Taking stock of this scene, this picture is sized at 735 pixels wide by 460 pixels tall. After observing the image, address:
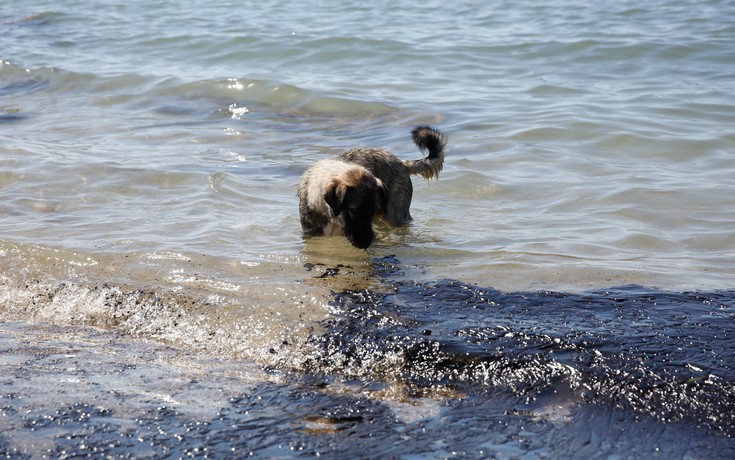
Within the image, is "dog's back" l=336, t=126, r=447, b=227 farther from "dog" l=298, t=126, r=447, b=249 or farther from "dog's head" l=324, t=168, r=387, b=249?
"dog's head" l=324, t=168, r=387, b=249

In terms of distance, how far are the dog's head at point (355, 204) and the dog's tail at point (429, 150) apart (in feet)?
4.44

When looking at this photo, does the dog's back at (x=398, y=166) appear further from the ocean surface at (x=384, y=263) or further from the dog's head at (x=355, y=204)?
the dog's head at (x=355, y=204)

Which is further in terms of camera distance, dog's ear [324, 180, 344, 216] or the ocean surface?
dog's ear [324, 180, 344, 216]

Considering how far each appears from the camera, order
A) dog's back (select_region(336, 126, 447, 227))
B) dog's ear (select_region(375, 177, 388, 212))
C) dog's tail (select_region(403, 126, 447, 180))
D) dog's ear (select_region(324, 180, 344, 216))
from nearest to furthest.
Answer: dog's ear (select_region(324, 180, 344, 216)) < dog's ear (select_region(375, 177, 388, 212)) < dog's back (select_region(336, 126, 447, 227)) < dog's tail (select_region(403, 126, 447, 180))

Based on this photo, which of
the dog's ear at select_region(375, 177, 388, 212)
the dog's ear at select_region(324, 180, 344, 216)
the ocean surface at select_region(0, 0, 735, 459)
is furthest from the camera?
the dog's ear at select_region(375, 177, 388, 212)

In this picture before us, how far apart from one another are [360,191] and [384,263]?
76cm

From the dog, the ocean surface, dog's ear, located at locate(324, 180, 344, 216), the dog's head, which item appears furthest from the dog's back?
dog's ear, located at locate(324, 180, 344, 216)

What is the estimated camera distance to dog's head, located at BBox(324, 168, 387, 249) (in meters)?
7.59

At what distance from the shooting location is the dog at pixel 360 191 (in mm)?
7629

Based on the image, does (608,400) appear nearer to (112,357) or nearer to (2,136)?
(112,357)

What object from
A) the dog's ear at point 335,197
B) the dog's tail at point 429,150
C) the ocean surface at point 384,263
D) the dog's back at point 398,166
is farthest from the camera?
the dog's tail at point 429,150

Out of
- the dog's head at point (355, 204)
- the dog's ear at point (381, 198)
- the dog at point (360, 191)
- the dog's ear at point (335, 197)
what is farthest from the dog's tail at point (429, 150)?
the dog's ear at point (335, 197)

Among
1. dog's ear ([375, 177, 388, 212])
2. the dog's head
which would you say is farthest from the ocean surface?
dog's ear ([375, 177, 388, 212])

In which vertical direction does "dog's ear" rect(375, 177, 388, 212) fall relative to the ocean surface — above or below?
above
